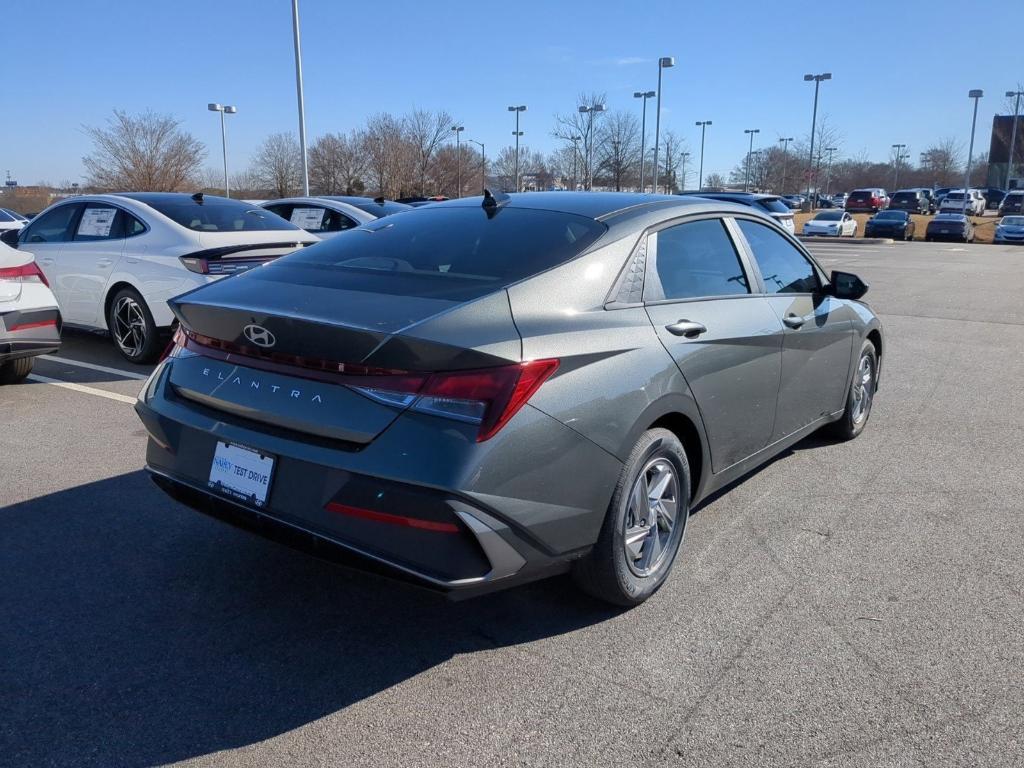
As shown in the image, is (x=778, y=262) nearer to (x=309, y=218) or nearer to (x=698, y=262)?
(x=698, y=262)

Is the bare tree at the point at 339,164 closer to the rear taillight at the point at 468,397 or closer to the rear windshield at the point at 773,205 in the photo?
the rear windshield at the point at 773,205

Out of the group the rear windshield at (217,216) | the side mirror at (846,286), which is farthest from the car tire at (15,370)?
the side mirror at (846,286)

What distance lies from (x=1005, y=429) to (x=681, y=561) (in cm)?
368

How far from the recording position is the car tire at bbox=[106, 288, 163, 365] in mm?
7652

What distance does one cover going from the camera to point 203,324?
3184 millimetres

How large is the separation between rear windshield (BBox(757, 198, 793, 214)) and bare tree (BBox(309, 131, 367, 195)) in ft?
96.3

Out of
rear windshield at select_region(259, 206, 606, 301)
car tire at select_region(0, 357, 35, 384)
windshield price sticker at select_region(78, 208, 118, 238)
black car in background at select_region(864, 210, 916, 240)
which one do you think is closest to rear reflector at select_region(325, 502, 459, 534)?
rear windshield at select_region(259, 206, 606, 301)

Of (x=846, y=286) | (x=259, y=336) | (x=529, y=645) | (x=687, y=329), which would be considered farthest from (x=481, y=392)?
(x=846, y=286)

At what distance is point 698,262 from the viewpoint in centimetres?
393

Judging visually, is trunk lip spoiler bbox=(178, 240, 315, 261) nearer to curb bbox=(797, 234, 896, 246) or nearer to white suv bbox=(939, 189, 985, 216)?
curb bbox=(797, 234, 896, 246)

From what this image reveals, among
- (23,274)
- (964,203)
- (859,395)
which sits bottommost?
(859,395)

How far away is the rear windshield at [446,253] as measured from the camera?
318cm

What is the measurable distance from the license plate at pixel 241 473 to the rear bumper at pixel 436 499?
25 mm

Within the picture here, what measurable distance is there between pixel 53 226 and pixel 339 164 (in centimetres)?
4229
